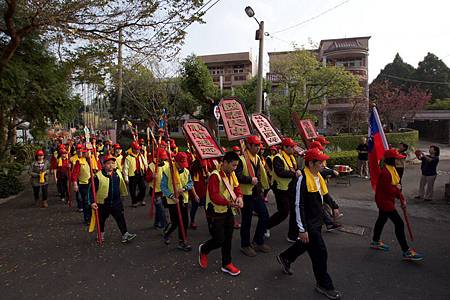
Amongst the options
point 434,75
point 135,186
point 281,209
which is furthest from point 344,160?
point 434,75

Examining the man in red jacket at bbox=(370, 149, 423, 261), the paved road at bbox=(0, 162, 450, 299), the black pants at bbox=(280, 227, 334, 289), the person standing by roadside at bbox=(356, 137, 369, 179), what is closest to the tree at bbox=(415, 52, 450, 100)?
the person standing by roadside at bbox=(356, 137, 369, 179)

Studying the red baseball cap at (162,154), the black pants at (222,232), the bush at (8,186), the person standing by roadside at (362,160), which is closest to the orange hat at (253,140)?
the black pants at (222,232)

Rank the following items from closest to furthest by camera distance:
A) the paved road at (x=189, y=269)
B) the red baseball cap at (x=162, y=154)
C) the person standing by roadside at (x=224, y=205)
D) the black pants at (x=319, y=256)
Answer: the black pants at (x=319, y=256) → the paved road at (x=189, y=269) → the person standing by roadside at (x=224, y=205) → the red baseball cap at (x=162, y=154)

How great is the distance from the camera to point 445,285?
3.97 metres

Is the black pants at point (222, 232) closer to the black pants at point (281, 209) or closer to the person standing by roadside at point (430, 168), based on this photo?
the black pants at point (281, 209)

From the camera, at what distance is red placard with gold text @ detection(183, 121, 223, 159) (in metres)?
5.14

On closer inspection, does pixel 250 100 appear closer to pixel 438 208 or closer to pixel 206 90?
pixel 206 90

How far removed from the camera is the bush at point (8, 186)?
10366 millimetres

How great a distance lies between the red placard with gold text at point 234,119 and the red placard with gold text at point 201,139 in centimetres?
33

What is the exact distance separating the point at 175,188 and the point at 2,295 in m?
2.74

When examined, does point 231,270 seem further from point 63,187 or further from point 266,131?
point 63,187

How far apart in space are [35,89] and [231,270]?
362 inches

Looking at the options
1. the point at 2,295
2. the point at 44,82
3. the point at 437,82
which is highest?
the point at 437,82

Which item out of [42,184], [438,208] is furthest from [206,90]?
[438,208]
